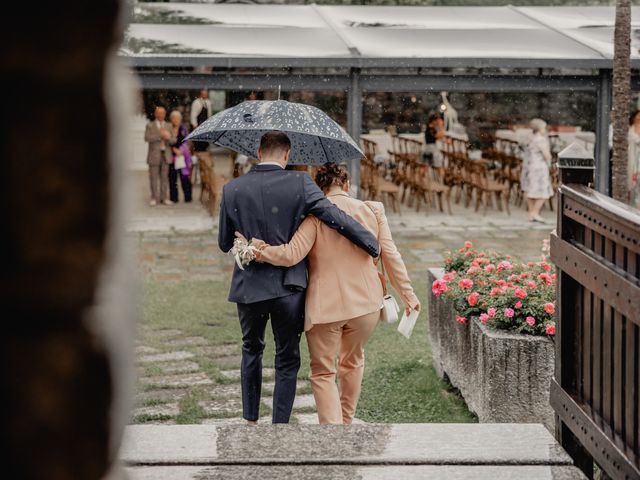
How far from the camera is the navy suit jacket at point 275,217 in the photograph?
5184mm

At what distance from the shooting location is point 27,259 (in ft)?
2.64

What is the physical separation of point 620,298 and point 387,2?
22.3 metres

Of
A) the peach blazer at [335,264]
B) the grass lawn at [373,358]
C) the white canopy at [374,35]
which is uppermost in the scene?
the white canopy at [374,35]

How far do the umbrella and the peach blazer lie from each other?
0.63 meters

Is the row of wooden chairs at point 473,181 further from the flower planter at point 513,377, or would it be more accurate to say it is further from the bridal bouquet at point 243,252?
the bridal bouquet at point 243,252

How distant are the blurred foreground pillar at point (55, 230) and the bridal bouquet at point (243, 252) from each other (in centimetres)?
428

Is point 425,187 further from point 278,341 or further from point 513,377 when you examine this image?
point 278,341

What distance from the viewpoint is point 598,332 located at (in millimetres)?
3791

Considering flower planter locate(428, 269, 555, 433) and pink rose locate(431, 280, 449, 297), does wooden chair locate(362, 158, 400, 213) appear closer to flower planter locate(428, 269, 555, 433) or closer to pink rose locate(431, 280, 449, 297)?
pink rose locate(431, 280, 449, 297)

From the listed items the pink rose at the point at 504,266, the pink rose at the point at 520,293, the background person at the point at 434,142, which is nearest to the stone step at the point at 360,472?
the pink rose at the point at 520,293

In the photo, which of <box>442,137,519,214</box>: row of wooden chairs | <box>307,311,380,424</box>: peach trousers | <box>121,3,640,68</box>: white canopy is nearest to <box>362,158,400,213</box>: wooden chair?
<box>442,137,519,214</box>: row of wooden chairs

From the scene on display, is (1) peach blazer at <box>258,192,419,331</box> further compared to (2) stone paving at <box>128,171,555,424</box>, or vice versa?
(2) stone paving at <box>128,171,555,424</box>

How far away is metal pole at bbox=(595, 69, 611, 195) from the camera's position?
15508 mm

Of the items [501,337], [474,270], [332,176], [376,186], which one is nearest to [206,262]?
[376,186]
